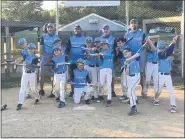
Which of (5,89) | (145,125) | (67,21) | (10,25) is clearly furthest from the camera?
(67,21)

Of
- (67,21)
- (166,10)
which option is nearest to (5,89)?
(67,21)

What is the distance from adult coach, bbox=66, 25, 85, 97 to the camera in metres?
9.20

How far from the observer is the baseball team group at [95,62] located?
27.8 ft

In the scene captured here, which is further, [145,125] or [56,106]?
[56,106]

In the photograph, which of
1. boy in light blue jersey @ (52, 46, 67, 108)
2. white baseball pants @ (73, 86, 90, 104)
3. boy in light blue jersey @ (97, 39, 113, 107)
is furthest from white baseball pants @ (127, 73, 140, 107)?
boy in light blue jersey @ (52, 46, 67, 108)

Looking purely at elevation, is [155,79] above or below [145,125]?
above

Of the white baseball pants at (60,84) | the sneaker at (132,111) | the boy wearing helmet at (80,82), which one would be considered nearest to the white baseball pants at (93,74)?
the boy wearing helmet at (80,82)

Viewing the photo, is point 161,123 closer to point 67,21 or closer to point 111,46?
point 111,46

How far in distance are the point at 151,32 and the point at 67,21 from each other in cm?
476

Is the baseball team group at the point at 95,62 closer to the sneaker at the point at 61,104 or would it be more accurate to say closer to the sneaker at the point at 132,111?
the sneaker at the point at 61,104

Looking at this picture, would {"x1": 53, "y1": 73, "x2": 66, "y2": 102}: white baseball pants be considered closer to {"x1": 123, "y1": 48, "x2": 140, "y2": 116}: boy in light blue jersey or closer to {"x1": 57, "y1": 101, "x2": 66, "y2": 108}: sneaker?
{"x1": 57, "y1": 101, "x2": 66, "y2": 108}: sneaker

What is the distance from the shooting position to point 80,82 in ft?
30.0

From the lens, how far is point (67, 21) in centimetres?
1792

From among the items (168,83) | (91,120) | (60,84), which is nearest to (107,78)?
(60,84)
